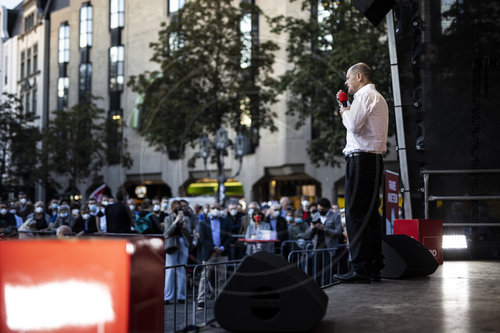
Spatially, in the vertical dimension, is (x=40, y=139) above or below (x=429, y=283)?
above

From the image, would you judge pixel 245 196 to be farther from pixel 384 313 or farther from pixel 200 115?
pixel 384 313

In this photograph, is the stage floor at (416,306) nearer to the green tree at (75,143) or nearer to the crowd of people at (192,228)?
the crowd of people at (192,228)

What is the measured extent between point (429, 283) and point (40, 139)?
34.1m

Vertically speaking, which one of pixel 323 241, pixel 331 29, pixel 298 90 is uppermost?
pixel 331 29

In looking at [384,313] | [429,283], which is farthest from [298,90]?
[384,313]

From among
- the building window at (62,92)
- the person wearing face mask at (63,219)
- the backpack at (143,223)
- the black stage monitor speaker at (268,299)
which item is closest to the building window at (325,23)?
the person wearing face mask at (63,219)

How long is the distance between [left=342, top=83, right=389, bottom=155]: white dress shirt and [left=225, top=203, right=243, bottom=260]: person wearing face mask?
8619mm

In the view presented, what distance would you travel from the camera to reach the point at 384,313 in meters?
3.86

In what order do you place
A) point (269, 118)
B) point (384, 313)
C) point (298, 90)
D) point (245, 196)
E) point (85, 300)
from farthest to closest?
point (245, 196) → point (269, 118) → point (298, 90) → point (384, 313) → point (85, 300)

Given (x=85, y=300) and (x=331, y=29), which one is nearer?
(x=85, y=300)

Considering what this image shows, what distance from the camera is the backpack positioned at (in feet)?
40.7

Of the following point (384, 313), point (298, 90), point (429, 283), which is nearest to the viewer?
point (384, 313)

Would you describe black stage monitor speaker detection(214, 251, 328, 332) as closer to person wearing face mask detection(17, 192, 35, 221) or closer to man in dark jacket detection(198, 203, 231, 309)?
man in dark jacket detection(198, 203, 231, 309)

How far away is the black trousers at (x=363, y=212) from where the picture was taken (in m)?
5.28
